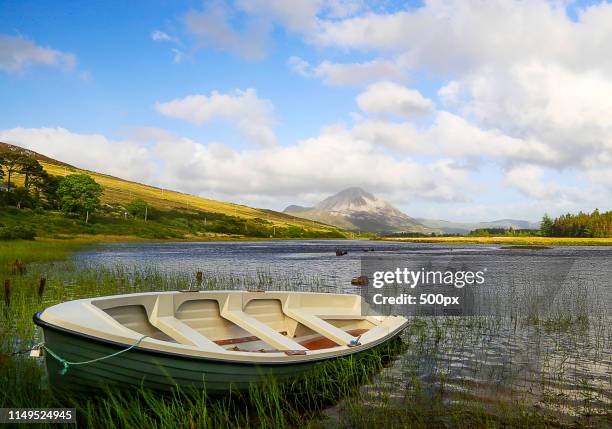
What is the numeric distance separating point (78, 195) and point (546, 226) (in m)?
145

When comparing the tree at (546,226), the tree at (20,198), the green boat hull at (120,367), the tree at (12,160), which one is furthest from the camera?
the tree at (546,226)

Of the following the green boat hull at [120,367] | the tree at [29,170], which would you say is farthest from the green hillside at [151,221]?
the green boat hull at [120,367]

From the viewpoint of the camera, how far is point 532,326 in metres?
15.7

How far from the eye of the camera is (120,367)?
704cm

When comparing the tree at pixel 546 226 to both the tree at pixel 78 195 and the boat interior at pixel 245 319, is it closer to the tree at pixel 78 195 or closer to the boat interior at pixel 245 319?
the tree at pixel 78 195

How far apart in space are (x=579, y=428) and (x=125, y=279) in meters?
20.4

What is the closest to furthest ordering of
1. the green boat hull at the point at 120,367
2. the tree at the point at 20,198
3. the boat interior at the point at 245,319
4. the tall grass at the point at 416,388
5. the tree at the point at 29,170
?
the green boat hull at the point at 120,367, the tall grass at the point at 416,388, the boat interior at the point at 245,319, the tree at the point at 20,198, the tree at the point at 29,170

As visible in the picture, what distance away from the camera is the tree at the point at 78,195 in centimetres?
9394

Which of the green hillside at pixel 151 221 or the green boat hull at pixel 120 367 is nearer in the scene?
the green boat hull at pixel 120 367

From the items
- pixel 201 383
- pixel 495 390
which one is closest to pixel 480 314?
pixel 495 390

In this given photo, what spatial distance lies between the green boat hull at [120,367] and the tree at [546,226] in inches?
6838

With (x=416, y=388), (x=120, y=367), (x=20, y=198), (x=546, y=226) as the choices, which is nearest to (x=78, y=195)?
(x=20, y=198)

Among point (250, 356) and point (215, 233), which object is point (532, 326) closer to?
point (250, 356)

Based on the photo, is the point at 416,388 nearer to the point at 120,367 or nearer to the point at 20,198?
the point at 120,367
